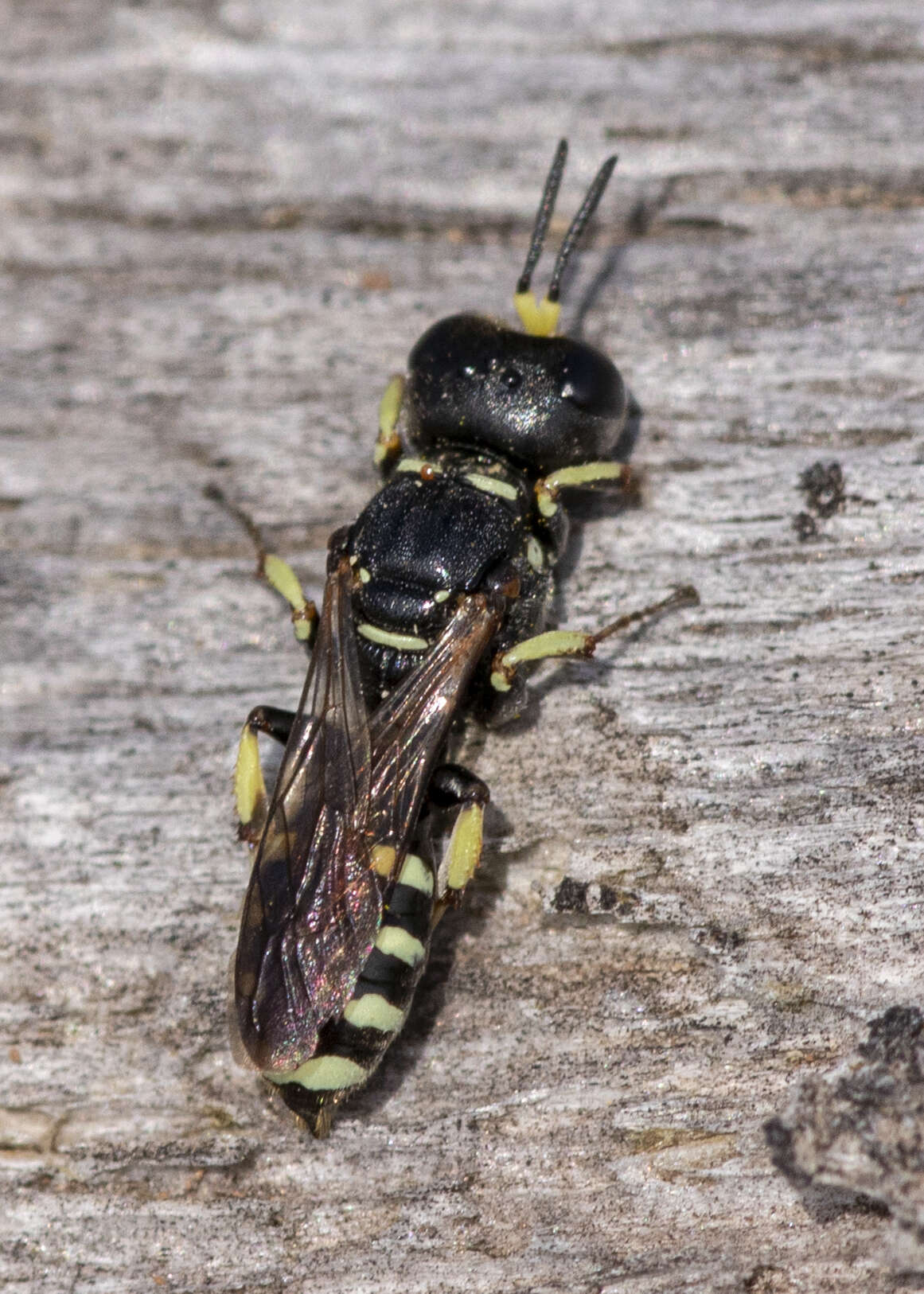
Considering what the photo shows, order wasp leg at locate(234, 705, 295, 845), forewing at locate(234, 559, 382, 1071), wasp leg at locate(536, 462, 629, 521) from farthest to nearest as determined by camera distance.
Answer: wasp leg at locate(536, 462, 629, 521) < wasp leg at locate(234, 705, 295, 845) < forewing at locate(234, 559, 382, 1071)

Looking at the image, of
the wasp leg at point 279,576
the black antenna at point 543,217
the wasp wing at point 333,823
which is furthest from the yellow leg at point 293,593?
the black antenna at point 543,217

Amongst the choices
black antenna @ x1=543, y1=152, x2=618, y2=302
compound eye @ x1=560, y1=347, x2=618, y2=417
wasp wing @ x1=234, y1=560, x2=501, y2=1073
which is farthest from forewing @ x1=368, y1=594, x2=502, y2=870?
black antenna @ x1=543, y1=152, x2=618, y2=302

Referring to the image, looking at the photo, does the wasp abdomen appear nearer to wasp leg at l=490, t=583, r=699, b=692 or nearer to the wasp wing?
the wasp wing

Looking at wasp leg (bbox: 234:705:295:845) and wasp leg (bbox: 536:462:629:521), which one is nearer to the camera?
wasp leg (bbox: 234:705:295:845)

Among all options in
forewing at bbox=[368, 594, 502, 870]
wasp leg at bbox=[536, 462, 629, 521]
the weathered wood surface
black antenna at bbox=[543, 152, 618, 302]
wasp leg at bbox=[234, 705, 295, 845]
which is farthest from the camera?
black antenna at bbox=[543, 152, 618, 302]

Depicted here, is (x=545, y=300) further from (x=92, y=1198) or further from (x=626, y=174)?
(x=92, y=1198)

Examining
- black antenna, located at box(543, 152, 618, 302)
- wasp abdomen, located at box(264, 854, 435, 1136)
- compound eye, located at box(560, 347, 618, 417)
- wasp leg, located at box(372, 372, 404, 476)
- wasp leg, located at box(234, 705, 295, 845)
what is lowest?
wasp abdomen, located at box(264, 854, 435, 1136)

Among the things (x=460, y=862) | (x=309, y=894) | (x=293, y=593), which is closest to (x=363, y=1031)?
(x=309, y=894)

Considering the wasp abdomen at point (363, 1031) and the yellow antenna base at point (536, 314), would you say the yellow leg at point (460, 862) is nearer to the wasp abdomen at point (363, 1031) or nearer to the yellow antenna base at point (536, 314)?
the wasp abdomen at point (363, 1031)
